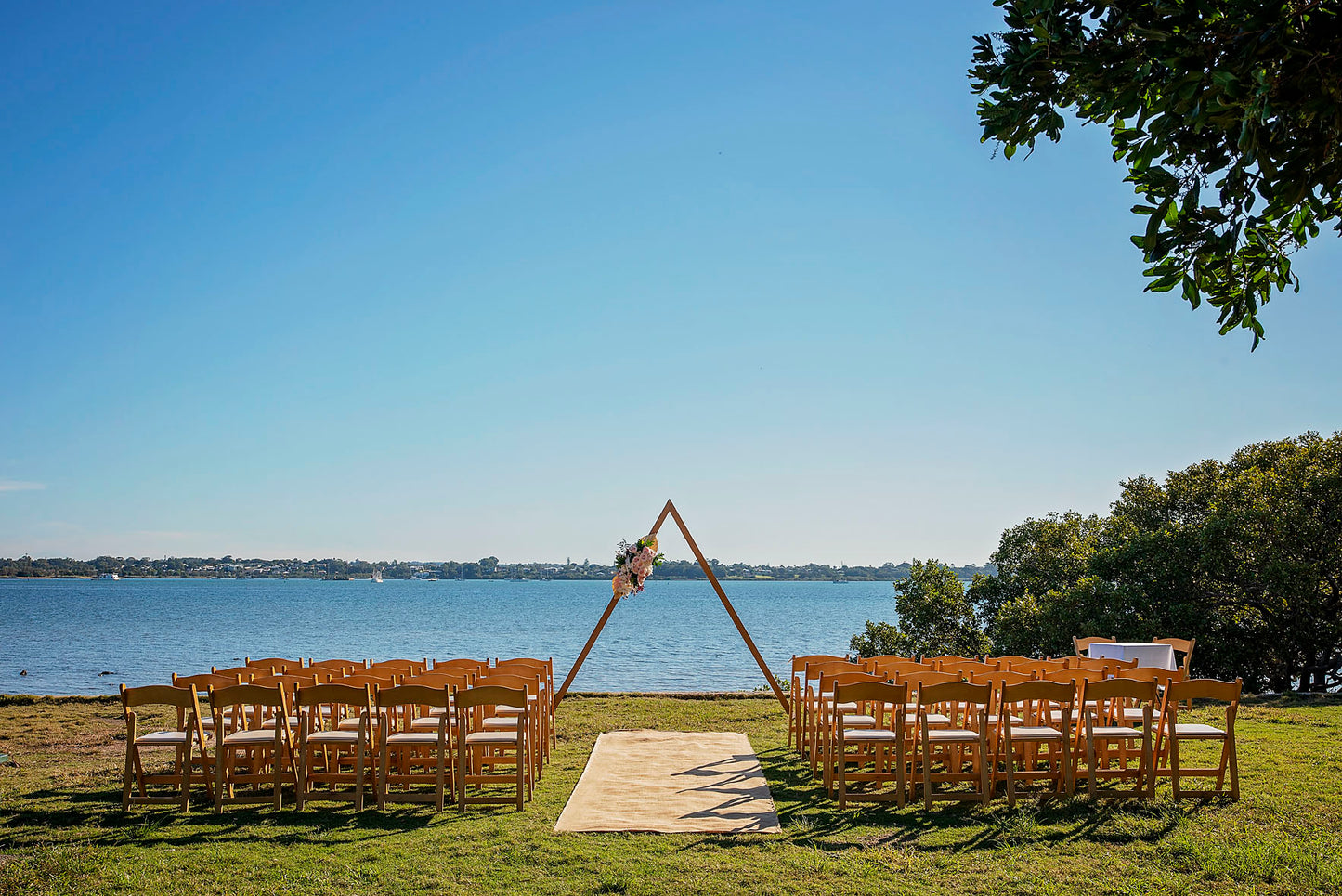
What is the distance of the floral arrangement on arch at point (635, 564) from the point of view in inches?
464

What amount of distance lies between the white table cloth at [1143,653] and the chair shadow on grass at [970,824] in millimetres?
4189

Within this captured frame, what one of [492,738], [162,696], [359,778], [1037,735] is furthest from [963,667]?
[162,696]

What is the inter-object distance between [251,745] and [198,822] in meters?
0.65

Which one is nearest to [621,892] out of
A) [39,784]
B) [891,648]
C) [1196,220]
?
[1196,220]

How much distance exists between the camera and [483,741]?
7.44 m

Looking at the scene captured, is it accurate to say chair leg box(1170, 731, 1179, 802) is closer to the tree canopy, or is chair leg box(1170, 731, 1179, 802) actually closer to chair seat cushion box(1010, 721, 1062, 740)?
chair seat cushion box(1010, 721, 1062, 740)

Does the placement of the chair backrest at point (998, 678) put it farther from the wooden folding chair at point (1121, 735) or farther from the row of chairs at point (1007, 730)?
the wooden folding chair at point (1121, 735)

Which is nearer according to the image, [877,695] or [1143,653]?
[877,695]

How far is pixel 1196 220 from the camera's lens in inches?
143

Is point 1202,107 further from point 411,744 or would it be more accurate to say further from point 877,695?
point 411,744

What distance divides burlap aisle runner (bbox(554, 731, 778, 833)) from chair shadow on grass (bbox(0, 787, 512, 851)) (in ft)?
2.86

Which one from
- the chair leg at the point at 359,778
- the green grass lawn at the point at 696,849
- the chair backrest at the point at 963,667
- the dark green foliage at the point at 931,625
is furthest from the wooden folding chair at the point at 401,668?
the dark green foliage at the point at 931,625

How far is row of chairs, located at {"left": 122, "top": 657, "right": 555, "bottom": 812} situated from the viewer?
7.21 metres

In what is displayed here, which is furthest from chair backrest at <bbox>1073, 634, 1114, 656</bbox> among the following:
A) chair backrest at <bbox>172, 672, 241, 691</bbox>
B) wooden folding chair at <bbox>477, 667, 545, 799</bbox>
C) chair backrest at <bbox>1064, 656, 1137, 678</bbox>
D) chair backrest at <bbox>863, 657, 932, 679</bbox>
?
chair backrest at <bbox>172, 672, 241, 691</bbox>
